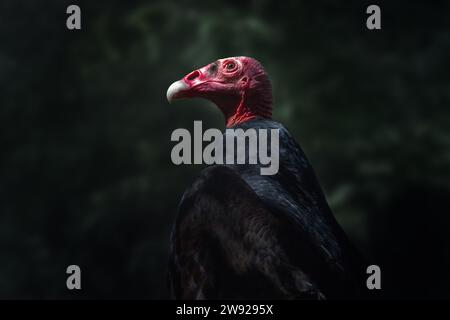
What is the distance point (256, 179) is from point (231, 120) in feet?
1.61

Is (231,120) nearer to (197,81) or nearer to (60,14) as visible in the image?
(197,81)

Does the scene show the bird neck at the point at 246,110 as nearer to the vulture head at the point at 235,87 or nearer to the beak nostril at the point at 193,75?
the vulture head at the point at 235,87

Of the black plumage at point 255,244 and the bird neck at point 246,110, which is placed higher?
the bird neck at point 246,110

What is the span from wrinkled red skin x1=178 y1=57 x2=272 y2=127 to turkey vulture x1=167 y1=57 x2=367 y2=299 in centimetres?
34

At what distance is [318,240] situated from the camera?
Answer: 2.50 m

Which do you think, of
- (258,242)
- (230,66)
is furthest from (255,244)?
(230,66)

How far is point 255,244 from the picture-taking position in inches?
98.3

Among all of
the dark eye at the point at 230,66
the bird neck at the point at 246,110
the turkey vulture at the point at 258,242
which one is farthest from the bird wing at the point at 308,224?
the dark eye at the point at 230,66

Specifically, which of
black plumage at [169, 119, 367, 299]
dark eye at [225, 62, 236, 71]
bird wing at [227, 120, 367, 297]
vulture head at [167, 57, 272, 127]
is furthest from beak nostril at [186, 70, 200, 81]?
black plumage at [169, 119, 367, 299]

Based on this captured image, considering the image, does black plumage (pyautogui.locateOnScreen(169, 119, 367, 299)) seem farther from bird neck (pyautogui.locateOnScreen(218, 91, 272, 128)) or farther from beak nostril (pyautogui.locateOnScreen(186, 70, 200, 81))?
beak nostril (pyautogui.locateOnScreen(186, 70, 200, 81))

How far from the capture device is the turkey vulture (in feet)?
8.04

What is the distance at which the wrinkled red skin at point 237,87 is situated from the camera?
308 cm

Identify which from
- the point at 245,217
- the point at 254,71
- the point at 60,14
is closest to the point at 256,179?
the point at 245,217

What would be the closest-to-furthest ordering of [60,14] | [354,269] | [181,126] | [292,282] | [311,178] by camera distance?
1. [292,282]
2. [354,269]
3. [311,178]
4. [181,126]
5. [60,14]
